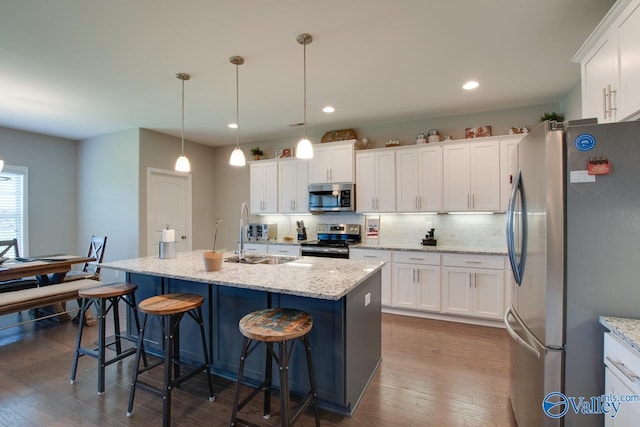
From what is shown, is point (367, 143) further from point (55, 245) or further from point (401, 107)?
point (55, 245)

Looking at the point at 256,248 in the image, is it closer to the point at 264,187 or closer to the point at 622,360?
the point at 264,187

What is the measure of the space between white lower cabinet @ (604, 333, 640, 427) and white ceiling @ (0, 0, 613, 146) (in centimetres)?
212

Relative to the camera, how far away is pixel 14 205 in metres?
4.87

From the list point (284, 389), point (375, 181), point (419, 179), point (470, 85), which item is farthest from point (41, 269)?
point (470, 85)

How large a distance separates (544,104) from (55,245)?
806 centimetres

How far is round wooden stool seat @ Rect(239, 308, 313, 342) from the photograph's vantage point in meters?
1.60

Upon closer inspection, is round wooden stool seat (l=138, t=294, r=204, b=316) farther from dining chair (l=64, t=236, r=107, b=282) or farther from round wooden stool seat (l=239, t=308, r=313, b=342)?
dining chair (l=64, t=236, r=107, b=282)

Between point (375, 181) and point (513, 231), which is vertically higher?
point (375, 181)

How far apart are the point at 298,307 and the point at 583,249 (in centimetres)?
166

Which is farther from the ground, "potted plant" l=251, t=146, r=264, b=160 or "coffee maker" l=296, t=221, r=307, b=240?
"potted plant" l=251, t=146, r=264, b=160

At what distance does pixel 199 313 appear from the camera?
2.25 meters

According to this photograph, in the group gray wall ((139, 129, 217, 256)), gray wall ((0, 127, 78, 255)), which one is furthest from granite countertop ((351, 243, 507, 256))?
gray wall ((0, 127, 78, 255))

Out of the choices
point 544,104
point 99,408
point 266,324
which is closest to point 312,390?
point 266,324

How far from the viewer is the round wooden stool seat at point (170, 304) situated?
1931 mm
